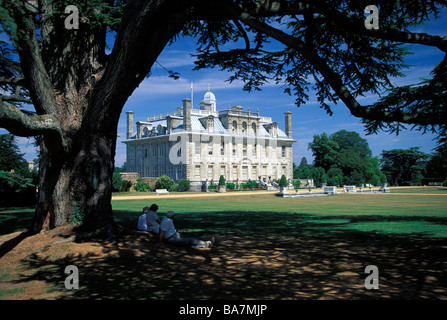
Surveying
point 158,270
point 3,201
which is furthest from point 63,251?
point 3,201

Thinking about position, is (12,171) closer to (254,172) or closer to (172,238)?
(172,238)

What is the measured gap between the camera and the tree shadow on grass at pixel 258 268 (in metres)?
4.86

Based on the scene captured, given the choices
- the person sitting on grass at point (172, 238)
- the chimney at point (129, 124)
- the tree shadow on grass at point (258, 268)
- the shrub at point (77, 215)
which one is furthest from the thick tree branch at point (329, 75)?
the chimney at point (129, 124)

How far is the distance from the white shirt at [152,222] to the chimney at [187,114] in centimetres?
4102

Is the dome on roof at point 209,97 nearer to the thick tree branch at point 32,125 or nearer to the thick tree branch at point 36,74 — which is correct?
the thick tree branch at point 36,74

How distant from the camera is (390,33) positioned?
24.4 feet

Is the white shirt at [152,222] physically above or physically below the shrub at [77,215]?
below

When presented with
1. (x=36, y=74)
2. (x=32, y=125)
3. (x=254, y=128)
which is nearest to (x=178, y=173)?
(x=254, y=128)

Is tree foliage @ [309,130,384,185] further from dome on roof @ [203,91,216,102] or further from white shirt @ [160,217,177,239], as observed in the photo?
white shirt @ [160,217,177,239]

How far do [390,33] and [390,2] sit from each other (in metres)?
1.93

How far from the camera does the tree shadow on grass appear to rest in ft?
15.9

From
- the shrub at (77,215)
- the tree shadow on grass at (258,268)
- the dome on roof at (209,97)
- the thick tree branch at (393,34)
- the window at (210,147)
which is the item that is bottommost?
the tree shadow on grass at (258,268)

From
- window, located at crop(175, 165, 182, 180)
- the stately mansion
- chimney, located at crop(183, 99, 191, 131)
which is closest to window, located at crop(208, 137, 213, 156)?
the stately mansion

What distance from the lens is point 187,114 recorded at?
49.6 metres
